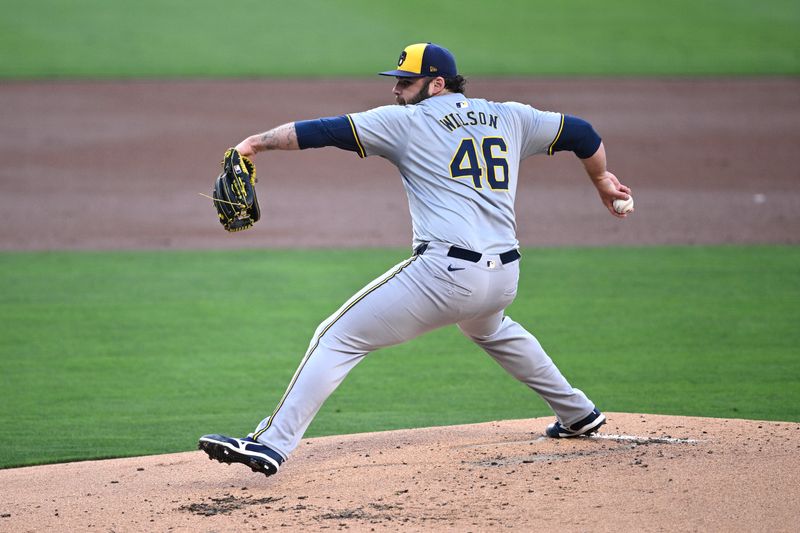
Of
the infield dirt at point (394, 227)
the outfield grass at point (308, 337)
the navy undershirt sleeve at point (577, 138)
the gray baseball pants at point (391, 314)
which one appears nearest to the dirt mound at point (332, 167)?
the infield dirt at point (394, 227)

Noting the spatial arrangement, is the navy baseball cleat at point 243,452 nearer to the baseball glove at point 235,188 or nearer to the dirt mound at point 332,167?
the baseball glove at point 235,188

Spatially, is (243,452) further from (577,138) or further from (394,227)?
(394,227)

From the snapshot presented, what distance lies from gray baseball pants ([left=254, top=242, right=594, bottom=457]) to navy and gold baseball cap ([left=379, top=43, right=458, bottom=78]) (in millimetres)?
723

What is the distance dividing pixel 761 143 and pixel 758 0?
442 inches

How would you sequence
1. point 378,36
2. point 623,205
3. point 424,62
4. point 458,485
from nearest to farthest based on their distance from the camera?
1. point 458,485
2. point 424,62
3. point 623,205
4. point 378,36

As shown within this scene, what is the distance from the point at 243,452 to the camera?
459cm

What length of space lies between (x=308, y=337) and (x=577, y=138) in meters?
3.31

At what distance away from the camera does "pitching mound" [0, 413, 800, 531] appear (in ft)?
13.8

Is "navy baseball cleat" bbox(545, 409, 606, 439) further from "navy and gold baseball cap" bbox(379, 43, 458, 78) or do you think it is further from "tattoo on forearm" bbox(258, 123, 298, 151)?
"tattoo on forearm" bbox(258, 123, 298, 151)

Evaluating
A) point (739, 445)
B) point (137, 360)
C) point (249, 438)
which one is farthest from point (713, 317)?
point (249, 438)

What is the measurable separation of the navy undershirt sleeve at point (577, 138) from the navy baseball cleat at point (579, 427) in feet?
3.76

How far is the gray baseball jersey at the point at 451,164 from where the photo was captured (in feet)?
15.3

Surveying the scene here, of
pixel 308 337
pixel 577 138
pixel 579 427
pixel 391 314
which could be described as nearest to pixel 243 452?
pixel 391 314

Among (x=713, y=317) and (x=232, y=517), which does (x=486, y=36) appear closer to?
(x=713, y=317)
